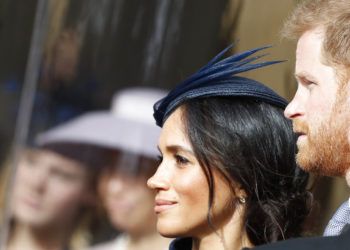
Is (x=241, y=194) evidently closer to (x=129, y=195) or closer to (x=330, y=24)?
(x=330, y=24)

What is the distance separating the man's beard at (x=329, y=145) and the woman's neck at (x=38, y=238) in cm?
320

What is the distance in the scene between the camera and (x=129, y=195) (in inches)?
201

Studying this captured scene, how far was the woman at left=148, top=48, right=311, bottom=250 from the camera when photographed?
8.79 feet

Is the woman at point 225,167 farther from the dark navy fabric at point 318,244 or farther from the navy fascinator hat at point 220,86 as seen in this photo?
the dark navy fabric at point 318,244

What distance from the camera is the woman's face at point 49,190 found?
5180 millimetres

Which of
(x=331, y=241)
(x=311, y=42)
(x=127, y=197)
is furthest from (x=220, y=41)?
(x=331, y=241)

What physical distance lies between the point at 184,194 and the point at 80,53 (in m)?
2.77

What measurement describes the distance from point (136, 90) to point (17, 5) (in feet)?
2.54

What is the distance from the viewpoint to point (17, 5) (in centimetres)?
543

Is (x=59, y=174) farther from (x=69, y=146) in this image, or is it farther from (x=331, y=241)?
(x=331, y=241)

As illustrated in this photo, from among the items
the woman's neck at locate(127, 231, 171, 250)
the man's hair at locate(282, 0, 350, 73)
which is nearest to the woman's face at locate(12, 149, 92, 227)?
the woman's neck at locate(127, 231, 171, 250)

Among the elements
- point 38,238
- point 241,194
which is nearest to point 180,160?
point 241,194

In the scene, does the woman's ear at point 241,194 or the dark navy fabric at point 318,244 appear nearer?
the dark navy fabric at point 318,244

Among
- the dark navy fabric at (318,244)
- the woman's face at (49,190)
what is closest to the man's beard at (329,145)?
the dark navy fabric at (318,244)
